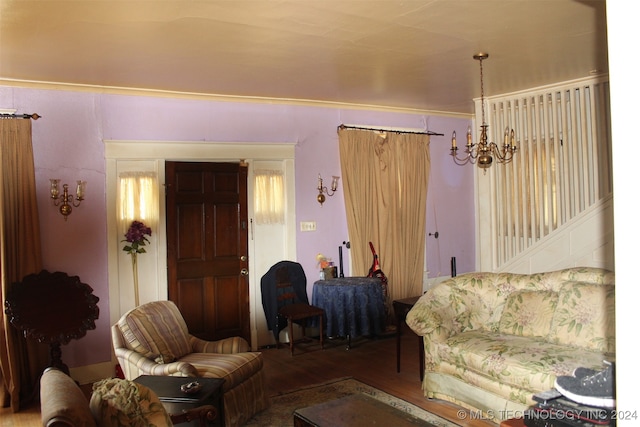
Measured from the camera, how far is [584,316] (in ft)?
12.3

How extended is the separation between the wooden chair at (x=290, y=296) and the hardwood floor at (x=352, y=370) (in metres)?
0.19

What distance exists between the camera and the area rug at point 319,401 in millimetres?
3805

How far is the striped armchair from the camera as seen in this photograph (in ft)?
11.8

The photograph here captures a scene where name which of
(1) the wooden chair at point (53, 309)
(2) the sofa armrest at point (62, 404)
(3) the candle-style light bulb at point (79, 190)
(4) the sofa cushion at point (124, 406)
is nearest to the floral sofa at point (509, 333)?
(4) the sofa cushion at point (124, 406)

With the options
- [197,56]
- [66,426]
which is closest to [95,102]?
[197,56]

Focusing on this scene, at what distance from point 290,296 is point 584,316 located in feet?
10.3

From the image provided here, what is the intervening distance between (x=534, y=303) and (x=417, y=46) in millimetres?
2211

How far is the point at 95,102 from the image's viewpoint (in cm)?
505

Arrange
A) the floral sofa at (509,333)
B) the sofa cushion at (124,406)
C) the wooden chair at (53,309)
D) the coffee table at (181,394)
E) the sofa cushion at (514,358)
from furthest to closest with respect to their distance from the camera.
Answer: the wooden chair at (53,309) < the floral sofa at (509,333) < the sofa cushion at (514,358) < the coffee table at (181,394) < the sofa cushion at (124,406)

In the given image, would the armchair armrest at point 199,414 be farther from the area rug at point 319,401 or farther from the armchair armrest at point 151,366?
the area rug at point 319,401

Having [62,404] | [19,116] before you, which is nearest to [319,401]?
[62,404]

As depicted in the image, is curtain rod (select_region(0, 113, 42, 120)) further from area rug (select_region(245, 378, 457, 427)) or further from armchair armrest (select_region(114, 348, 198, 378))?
area rug (select_region(245, 378, 457, 427))

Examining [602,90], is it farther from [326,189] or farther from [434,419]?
[434,419]

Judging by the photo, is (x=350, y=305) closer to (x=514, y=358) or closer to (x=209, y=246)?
(x=209, y=246)
